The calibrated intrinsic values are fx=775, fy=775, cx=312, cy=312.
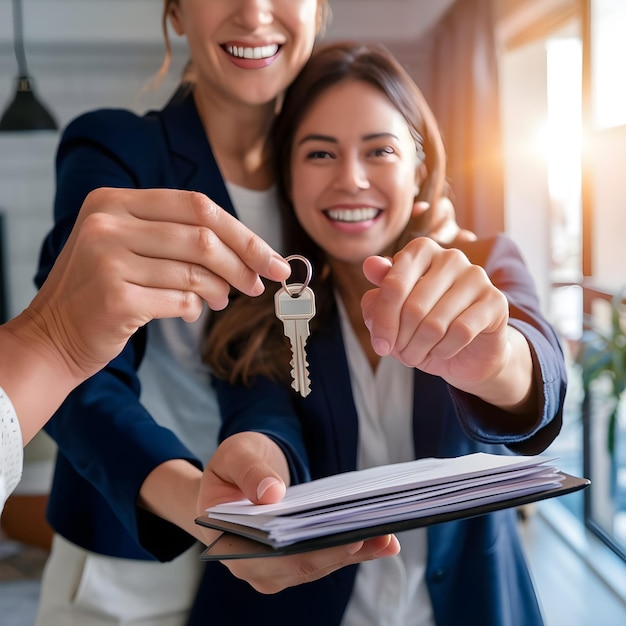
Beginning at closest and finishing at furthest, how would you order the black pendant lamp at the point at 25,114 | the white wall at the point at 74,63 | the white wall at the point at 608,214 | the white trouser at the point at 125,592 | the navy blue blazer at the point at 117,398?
the navy blue blazer at the point at 117,398
the white trouser at the point at 125,592
the white wall at the point at 608,214
the black pendant lamp at the point at 25,114
the white wall at the point at 74,63

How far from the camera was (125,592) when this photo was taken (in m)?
0.56

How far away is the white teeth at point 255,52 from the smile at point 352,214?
4.2 inches

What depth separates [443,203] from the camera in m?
0.57

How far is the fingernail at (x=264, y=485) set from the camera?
33cm

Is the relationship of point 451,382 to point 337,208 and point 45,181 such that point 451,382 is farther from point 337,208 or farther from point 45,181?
point 45,181

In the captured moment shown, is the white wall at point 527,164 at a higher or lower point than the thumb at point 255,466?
higher

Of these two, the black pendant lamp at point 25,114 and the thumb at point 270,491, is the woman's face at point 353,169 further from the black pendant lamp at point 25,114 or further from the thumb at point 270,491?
the black pendant lamp at point 25,114

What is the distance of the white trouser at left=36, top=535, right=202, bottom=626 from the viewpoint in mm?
552

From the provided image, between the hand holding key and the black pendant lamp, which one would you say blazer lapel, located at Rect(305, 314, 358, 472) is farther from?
the black pendant lamp

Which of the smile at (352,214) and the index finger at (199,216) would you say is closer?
the index finger at (199,216)

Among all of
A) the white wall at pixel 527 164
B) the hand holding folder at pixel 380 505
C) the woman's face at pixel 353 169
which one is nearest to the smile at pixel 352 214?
the woman's face at pixel 353 169

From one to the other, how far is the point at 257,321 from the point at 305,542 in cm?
26

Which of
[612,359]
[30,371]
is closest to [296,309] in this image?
[30,371]

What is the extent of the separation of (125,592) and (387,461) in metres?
0.21
